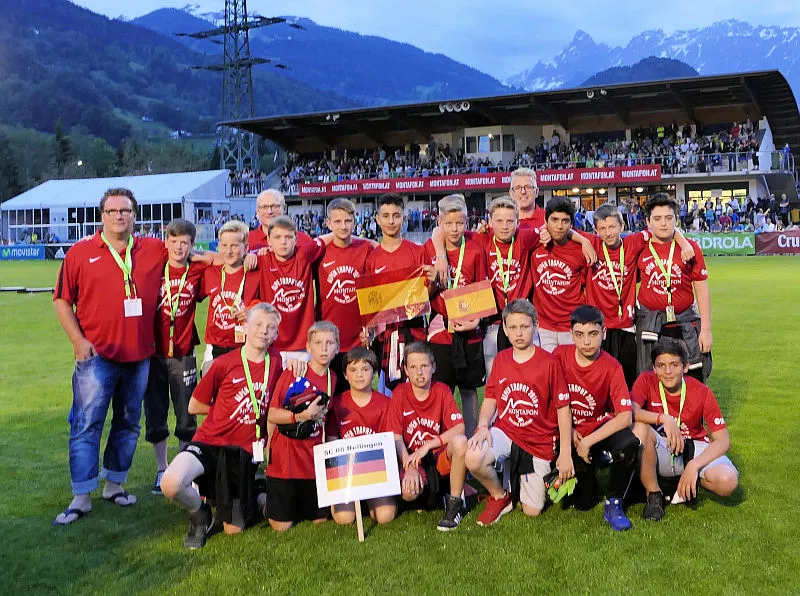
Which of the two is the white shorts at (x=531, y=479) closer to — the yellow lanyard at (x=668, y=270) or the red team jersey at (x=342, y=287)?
the red team jersey at (x=342, y=287)

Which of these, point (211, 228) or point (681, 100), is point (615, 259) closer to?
point (681, 100)

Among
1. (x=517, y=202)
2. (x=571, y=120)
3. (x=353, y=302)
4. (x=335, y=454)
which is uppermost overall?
(x=571, y=120)

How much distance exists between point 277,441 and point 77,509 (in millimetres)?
1428

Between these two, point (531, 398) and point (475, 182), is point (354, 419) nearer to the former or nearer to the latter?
point (531, 398)

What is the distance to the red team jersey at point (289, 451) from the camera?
4.55 meters

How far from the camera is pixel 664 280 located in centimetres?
561

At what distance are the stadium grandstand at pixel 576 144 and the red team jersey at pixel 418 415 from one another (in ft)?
117

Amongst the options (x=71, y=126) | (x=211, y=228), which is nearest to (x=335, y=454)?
(x=211, y=228)

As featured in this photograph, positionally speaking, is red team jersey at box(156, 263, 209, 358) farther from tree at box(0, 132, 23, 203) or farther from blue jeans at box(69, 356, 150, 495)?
tree at box(0, 132, 23, 203)

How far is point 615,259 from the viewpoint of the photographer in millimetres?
5824

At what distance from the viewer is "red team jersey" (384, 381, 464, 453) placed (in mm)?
4742

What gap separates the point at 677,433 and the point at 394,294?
2.13 meters

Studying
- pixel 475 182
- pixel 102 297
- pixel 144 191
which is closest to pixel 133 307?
pixel 102 297

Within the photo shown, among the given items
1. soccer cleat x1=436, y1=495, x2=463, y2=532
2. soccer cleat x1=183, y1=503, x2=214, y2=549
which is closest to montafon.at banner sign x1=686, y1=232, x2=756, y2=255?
soccer cleat x1=436, y1=495, x2=463, y2=532
